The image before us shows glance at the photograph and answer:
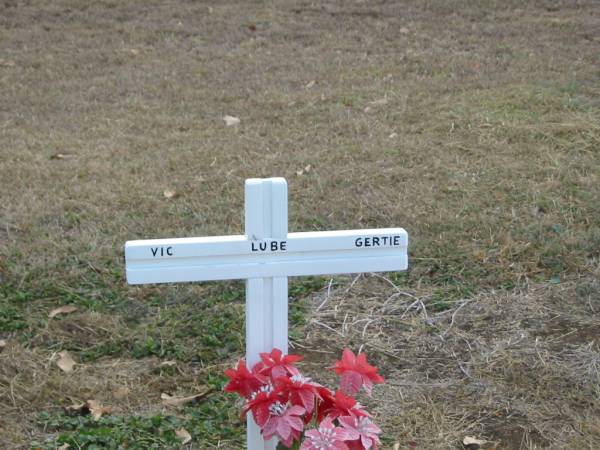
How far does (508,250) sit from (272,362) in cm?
233

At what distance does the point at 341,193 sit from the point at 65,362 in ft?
6.82

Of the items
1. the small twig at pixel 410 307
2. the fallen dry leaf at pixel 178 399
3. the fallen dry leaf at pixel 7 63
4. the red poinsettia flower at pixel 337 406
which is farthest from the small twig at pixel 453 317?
the fallen dry leaf at pixel 7 63

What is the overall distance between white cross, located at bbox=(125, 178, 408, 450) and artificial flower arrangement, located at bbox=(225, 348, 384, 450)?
0.14m

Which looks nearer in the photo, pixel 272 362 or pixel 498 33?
pixel 272 362

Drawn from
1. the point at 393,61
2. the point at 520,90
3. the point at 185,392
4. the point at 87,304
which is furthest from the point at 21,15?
the point at 185,392

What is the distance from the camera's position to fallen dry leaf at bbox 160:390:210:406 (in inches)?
139

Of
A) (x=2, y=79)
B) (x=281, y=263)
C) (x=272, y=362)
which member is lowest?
(x=2, y=79)

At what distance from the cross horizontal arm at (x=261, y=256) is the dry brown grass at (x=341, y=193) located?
0.90 m

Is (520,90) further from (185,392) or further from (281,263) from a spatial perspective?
(281,263)

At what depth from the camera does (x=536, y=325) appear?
4.12m

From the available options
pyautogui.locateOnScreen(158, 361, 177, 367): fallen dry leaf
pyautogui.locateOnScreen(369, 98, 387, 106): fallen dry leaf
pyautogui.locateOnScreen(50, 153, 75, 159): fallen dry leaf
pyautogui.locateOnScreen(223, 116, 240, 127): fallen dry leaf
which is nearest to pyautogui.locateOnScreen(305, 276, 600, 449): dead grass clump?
pyautogui.locateOnScreen(158, 361, 177, 367): fallen dry leaf

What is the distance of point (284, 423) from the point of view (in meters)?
2.50

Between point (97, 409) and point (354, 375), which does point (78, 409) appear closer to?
point (97, 409)

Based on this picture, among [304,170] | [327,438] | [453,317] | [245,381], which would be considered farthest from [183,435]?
[304,170]
